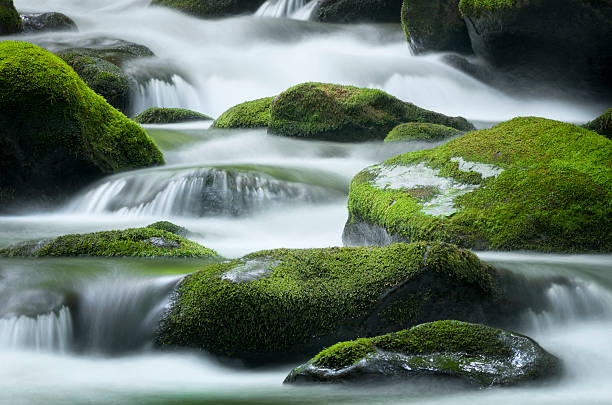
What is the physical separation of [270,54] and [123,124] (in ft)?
36.2

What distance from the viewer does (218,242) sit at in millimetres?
6789

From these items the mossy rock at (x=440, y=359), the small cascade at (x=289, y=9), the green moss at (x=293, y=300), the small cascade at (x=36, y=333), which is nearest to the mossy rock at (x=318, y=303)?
the green moss at (x=293, y=300)

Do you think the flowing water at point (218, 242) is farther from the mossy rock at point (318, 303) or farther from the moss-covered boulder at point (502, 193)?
the moss-covered boulder at point (502, 193)

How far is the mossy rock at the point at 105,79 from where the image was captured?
554 inches

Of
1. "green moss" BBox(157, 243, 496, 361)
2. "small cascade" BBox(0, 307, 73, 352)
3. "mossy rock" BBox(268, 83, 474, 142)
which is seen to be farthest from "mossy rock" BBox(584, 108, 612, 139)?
"small cascade" BBox(0, 307, 73, 352)

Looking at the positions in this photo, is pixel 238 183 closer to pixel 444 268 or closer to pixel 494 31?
pixel 444 268

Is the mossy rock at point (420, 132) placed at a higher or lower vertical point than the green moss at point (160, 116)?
lower

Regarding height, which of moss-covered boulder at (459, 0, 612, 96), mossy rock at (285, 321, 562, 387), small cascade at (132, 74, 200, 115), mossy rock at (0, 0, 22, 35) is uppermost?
mossy rock at (0, 0, 22, 35)

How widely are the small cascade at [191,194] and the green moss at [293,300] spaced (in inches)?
143

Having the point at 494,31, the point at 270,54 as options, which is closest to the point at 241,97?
the point at 270,54

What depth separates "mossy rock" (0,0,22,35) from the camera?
18750 millimetres

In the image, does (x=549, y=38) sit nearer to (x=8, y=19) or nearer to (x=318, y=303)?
(x=318, y=303)

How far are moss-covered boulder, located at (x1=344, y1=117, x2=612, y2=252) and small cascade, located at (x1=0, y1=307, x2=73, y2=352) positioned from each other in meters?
2.87

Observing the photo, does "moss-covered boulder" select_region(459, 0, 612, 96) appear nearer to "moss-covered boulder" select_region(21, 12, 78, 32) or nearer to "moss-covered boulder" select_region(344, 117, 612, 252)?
"moss-covered boulder" select_region(344, 117, 612, 252)
